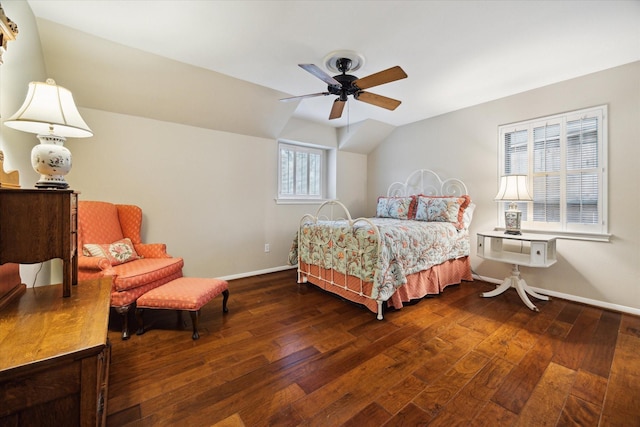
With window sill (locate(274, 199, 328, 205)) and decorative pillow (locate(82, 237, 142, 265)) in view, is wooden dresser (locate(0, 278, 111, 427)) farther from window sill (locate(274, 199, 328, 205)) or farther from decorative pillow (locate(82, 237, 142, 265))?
window sill (locate(274, 199, 328, 205))

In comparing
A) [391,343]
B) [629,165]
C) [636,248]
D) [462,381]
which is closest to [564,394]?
[462,381]

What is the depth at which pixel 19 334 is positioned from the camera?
2.82 feet

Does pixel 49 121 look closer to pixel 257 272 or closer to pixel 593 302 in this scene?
pixel 257 272

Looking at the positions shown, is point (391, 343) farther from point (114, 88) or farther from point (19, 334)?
point (114, 88)

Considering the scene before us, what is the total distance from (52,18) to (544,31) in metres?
3.87

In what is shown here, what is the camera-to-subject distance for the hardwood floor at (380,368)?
137 cm

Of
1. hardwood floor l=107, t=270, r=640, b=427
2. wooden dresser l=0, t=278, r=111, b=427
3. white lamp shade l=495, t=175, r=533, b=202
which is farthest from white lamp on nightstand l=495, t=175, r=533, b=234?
wooden dresser l=0, t=278, r=111, b=427

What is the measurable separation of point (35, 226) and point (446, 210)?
3.74m

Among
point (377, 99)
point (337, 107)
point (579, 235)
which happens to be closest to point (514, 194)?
point (579, 235)

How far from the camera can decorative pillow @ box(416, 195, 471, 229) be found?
3.44 metres

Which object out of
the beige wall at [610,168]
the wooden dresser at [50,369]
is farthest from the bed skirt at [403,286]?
the wooden dresser at [50,369]

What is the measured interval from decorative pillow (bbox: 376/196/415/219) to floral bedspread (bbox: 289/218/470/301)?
2.03ft

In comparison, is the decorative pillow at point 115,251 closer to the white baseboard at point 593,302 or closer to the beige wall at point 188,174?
the beige wall at point 188,174

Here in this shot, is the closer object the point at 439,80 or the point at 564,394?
the point at 564,394
